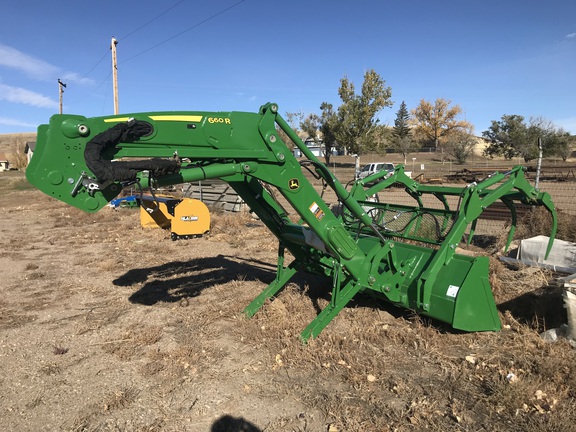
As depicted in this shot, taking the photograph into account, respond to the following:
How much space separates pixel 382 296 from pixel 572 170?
1085 inches

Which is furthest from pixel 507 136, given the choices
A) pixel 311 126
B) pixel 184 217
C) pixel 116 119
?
pixel 116 119

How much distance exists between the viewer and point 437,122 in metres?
74.4

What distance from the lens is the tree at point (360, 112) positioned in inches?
1467

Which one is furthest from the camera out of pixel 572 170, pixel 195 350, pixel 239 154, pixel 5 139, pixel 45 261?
pixel 5 139

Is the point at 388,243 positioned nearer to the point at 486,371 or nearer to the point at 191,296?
the point at 486,371

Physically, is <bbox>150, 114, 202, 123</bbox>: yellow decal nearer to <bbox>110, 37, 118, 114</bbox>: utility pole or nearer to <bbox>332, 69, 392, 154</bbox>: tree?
<bbox>110, 37, 118, 114</bbox>: utility pole

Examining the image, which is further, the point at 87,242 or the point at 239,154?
the point at 87,242

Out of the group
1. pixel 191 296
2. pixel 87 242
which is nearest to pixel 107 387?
pixel 191 296

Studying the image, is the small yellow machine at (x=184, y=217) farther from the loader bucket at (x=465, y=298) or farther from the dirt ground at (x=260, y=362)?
the loader bucket at (x=465, y=298)

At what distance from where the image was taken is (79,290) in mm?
6578

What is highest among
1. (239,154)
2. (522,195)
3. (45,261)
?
(239,154)

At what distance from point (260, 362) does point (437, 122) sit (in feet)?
254

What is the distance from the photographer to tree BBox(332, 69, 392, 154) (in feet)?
122

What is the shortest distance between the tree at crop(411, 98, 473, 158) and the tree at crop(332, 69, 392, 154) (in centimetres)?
3805
